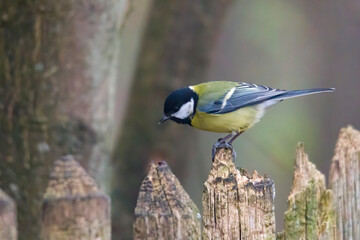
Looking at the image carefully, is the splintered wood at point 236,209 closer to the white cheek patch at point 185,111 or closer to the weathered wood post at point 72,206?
the weathered wood post at point 72,206

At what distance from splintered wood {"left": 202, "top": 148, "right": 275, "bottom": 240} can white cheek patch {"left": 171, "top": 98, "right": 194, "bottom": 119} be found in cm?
150

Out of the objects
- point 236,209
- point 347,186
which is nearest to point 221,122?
point 347,186

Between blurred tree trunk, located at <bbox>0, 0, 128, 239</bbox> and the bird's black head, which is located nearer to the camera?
blurred tree trunk, located at <bbox>0, 0, 128, 239</bbox>

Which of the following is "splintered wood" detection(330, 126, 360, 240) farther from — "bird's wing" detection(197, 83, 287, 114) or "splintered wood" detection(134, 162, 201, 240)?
"bird's wing" detection(197, 83, 287, 114)

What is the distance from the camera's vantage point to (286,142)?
6.19 m

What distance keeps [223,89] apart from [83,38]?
954 millimetres

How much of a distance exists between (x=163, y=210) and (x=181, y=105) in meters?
1.68

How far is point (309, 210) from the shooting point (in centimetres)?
164

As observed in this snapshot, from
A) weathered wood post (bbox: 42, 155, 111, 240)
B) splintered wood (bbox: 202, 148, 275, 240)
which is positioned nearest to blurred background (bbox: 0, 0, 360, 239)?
splintered wood (bbox: 202, 148, 275, 240)

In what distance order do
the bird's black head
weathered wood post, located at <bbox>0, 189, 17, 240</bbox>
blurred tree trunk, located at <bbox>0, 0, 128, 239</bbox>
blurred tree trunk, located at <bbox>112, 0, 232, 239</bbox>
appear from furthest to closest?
blurred tree trunk, located at <bbox>112, 0, 232, 239</bbox>
the bird's black head
blurred tree trunk, located at <bbox>0, 0, 128, 239</bbox>
weathered wood post, located at <bbox>0, 189, 17, 240</bbox>

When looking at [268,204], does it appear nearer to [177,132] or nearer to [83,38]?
[83,38]

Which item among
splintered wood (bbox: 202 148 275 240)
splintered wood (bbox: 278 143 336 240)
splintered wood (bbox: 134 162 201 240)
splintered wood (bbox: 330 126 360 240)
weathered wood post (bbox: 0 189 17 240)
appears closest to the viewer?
weathered wood post (bbox: 0 189 17 240)

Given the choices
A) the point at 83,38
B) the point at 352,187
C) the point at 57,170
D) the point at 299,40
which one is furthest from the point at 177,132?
the point at 299,40

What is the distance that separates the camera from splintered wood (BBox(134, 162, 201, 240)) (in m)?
1.32
